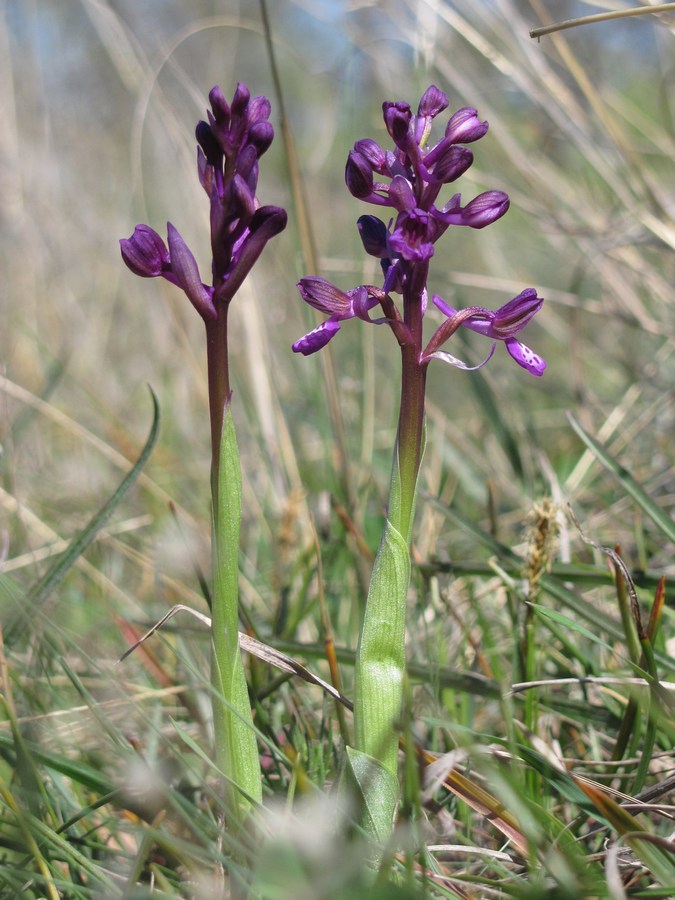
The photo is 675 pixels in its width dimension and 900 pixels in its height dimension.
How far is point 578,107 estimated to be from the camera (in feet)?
11.0

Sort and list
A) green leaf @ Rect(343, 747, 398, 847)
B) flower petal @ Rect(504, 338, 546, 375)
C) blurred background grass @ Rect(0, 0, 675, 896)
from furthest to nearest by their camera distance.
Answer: blurred background grass @ Rect(0, 0, 675, 896) < flower petal @ Rect(504, 338, 546, 375) < green leaf @ Rect(343, 747, 398, 847)

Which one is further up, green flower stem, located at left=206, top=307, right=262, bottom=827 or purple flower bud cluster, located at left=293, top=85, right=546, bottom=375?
purple flower bud cluster, located at left=293, top=85, right=546, bottom=375

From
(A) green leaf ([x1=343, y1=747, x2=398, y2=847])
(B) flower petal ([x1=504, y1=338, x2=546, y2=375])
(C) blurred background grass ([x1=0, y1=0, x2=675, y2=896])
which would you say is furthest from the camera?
(C) blurred background grass ([x1=0, y1=0, x2=675, y2=896])

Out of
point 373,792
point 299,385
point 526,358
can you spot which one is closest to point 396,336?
point 526,358

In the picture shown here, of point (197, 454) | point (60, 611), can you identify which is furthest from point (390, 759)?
point (197, 454)

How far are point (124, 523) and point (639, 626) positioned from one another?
6.16 ft

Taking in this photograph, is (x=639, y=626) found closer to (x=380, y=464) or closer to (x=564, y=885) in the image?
(x=564, y=885)

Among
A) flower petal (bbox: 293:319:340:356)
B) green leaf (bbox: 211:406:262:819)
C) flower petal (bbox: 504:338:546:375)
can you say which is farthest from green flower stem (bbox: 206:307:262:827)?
flower petal (bbox: 504:338:546:375)

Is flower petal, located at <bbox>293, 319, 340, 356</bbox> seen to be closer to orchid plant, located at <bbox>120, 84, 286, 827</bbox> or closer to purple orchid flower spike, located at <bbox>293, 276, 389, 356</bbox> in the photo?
purple orchid flower spike, located at <bbox>293, 276, 389, 356</bbox>

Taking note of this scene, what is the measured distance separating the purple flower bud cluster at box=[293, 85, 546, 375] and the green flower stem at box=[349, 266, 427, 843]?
0.12 m

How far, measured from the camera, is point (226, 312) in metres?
1.31

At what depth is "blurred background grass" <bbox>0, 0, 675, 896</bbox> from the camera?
7.62 ft

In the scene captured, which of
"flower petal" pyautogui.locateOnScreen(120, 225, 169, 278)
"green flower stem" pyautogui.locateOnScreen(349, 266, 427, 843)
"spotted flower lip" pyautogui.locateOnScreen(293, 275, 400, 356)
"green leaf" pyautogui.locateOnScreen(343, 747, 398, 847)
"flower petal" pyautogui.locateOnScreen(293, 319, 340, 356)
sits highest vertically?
"flower petal" pyautogui.locateOnScreen(120, 225, 169, 278)

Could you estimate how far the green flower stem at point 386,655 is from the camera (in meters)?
1.26
